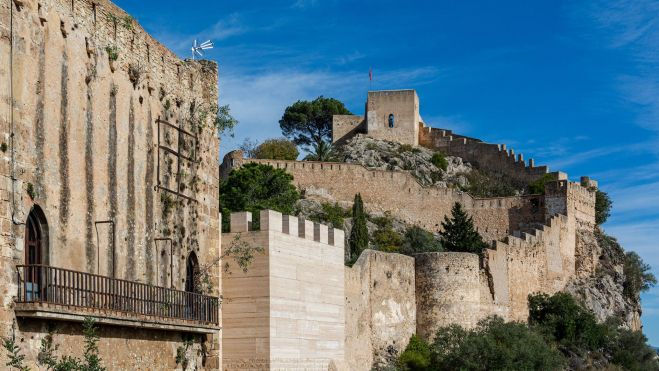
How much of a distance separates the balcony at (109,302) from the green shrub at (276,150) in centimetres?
5538

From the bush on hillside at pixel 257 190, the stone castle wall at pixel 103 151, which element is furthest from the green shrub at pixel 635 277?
the stone castle wall at pixel 103 151

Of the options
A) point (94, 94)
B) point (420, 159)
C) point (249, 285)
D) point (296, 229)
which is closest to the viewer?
point (94, 94)

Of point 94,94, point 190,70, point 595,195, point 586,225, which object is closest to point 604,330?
point 586,225

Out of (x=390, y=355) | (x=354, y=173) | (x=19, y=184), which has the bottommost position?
(x=390, y=355)

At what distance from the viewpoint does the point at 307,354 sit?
1270 inches

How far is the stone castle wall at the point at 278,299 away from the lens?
98.0 ft

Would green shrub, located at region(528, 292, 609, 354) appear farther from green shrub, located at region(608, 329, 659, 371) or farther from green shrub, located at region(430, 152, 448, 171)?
green shrub, located at region(430, 152, 448, 171)

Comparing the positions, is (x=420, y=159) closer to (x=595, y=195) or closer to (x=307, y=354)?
(x=595, y=195)

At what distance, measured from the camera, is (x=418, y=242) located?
66.5 m

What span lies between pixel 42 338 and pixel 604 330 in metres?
39.0

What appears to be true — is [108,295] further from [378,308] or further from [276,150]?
[276,150]

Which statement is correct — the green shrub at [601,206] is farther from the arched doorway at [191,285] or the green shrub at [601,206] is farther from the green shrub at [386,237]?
the arched doorway at [191,285]

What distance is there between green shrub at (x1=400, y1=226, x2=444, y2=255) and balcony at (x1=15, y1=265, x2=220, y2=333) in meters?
37.4

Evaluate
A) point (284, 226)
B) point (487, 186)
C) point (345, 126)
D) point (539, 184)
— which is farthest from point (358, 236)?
point (284, 226)
